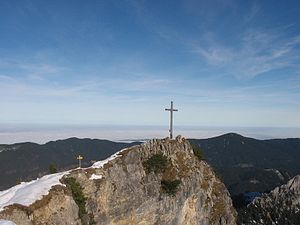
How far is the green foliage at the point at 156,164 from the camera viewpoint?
58900mm

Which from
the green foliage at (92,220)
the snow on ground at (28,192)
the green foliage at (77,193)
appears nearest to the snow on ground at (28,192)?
the snow on ground at (28,192)

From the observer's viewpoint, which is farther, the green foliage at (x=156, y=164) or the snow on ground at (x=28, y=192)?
the green foliage at (x=156, y=164)

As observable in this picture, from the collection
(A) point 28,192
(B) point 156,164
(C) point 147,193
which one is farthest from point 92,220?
(B) point 156,164

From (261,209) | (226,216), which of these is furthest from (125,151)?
(261,209)

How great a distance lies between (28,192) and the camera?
4031 cm

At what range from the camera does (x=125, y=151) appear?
58.3 m

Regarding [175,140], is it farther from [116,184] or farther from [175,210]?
[116,184]

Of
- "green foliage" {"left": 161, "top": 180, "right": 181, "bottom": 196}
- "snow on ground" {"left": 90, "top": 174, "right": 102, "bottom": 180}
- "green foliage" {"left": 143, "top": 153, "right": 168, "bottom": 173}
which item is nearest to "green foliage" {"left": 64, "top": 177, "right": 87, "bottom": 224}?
"snow on ground" {"left": 90, "top": 174, "right": 102, "bottom": 180}

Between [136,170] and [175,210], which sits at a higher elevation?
[136,170]

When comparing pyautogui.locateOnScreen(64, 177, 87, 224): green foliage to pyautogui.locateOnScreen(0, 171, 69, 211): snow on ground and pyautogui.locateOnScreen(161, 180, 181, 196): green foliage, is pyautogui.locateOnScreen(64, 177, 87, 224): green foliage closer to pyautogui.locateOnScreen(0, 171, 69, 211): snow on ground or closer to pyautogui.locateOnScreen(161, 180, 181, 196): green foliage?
pyautogui.locateOnScreen(0, 171, 69, 211): snow on ground

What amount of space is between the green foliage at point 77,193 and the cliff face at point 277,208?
11408 centimetres

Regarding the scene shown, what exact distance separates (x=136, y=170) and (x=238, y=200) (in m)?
151

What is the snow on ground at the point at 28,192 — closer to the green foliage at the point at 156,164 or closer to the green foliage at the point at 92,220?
the green foliage at the point at 92,220

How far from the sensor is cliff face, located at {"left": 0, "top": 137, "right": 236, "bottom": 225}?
1633 inches
